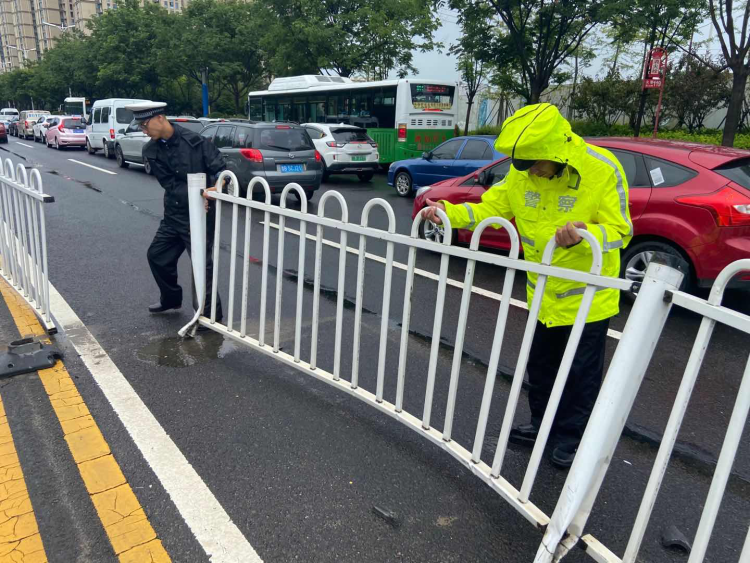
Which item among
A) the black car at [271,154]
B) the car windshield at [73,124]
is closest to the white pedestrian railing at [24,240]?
the black car at [271,154]

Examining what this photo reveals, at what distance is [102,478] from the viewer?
2.74 m

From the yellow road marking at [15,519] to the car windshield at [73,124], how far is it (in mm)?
26071

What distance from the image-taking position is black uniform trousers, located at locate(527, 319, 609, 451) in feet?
8.98

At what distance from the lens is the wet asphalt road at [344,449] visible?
2.42 m

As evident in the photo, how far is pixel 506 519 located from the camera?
254 cm

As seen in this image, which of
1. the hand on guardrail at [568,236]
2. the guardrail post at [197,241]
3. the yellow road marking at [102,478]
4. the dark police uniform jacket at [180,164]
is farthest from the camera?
the dark police uniform jacket at [180,164]

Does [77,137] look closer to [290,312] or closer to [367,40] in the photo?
[367,40]

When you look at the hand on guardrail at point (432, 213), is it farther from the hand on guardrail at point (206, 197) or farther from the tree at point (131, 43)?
the tree at point (131, 43)

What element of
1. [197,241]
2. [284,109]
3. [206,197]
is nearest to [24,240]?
[197,241]

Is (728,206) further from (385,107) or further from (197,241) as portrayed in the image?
(385,107)

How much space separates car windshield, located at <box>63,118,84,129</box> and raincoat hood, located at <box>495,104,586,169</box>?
1071 inches

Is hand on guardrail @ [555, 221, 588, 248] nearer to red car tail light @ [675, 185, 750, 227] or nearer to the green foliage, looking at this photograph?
red car tail light @ [675, 185, 750, 227]

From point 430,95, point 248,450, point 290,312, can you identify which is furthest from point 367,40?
point 248,450

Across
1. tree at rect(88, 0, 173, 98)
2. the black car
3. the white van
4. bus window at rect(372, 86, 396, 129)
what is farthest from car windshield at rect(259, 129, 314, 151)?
tree at rect(88, 0, 173, 98)
